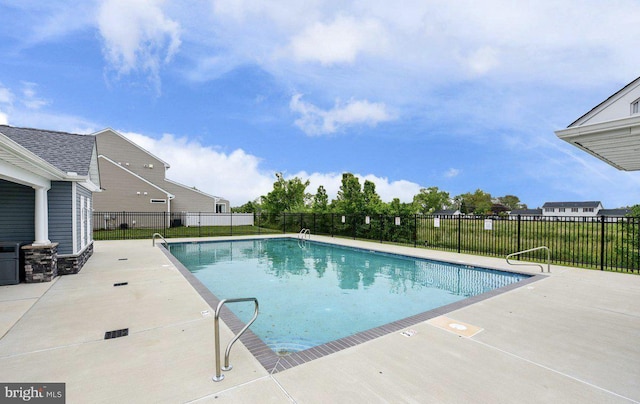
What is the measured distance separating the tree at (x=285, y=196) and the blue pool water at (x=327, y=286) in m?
14.0

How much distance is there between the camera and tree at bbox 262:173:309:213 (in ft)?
87.7

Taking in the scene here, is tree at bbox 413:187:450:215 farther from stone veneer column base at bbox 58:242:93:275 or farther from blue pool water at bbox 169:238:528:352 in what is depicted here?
stone veneer column base at bbox 58:242:93:275

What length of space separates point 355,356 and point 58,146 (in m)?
10.4

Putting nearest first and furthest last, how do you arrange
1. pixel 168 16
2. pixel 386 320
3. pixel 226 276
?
pixel 386 320
pixel 226 276
pixel 168 16

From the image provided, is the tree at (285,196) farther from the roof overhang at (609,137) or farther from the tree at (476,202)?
the tree at (476,202)

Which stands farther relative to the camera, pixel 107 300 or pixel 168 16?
pixel 168 16

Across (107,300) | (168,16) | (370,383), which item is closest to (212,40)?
(168,16)

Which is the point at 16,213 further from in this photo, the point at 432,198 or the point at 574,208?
the point at 574,208

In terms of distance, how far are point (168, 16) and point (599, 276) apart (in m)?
14.6

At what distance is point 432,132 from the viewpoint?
81.0 ft

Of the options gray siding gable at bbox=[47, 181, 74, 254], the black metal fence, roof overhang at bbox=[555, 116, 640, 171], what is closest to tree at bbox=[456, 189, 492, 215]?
the black metal fence

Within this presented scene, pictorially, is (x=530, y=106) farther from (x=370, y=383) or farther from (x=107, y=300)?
(x=107, y=300)

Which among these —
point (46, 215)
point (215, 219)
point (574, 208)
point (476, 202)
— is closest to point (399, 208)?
point (46, 215)

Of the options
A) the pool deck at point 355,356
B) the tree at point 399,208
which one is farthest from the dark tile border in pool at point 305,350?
the tree at point 399,208
